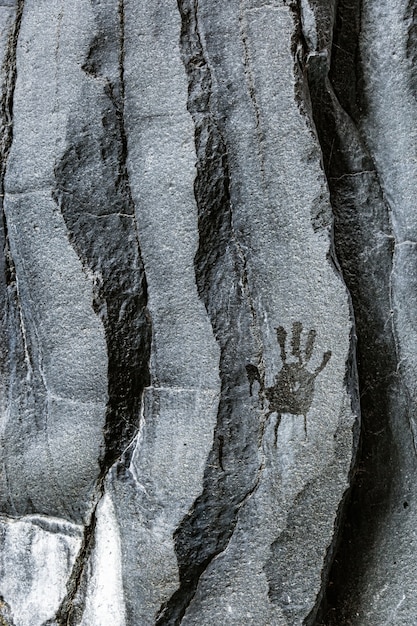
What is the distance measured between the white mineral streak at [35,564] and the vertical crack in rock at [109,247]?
0.06ft

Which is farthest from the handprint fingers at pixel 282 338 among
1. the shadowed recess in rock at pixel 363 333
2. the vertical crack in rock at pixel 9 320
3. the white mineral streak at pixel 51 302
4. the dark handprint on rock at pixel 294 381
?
the vertical crack in rock at pixel 9 320

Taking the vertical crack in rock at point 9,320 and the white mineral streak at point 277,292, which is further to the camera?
the vertical crack in rock at point 9,320

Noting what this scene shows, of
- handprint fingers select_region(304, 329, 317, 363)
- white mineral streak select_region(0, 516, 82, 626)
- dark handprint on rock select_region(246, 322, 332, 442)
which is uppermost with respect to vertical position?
handprint fingers select_region(304, 329, 317, 363)

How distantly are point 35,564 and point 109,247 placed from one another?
0.48 metres

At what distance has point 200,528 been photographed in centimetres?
96

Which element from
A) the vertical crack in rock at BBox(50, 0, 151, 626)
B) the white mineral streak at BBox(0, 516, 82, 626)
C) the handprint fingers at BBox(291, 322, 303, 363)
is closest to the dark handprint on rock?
the handprint fingers at BBox(291, 322, 303, 363)

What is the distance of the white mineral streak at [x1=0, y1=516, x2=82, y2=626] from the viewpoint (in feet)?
3.33

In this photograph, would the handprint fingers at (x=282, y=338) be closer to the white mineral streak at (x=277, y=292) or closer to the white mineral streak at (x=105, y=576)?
the white mineral streak at (x=277, y=292)

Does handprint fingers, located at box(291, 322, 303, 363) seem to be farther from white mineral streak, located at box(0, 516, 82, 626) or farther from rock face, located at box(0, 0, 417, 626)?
white mineral streak, located at box(0, 516, 82, 626)

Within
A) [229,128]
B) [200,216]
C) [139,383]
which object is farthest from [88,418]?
[229,128]

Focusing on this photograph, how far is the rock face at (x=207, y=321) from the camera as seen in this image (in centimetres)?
95

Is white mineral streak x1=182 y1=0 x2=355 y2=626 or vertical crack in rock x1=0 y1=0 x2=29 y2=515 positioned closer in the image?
white mineral streak x1=182 y1=0 x2=355 y2=626

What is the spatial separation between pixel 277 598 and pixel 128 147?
2.21 ft

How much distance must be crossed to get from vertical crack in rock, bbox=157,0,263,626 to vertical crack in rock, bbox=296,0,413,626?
16cm
